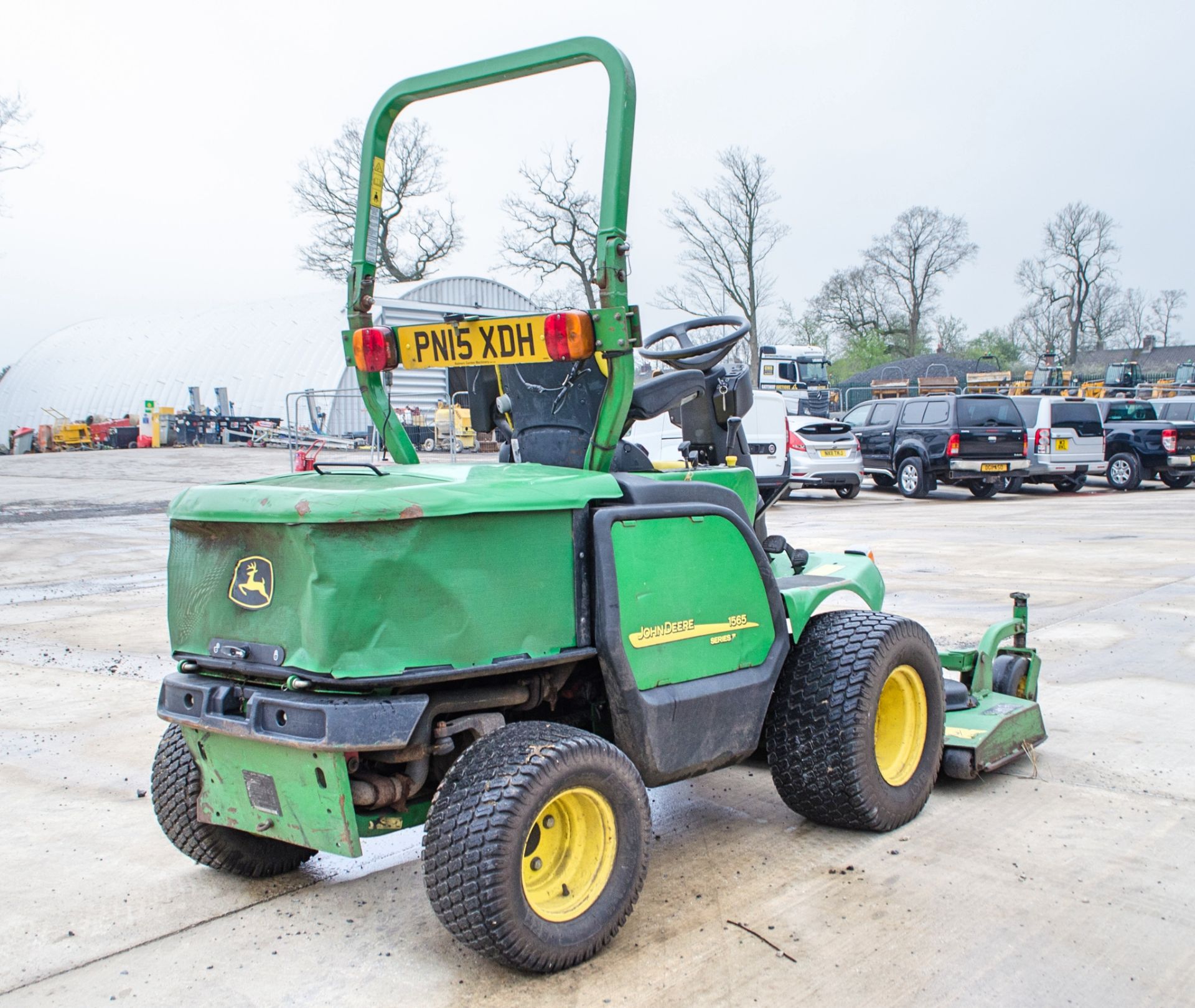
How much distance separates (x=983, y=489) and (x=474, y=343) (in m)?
17.5

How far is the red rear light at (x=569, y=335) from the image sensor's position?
3240mm

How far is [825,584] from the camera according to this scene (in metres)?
4.13

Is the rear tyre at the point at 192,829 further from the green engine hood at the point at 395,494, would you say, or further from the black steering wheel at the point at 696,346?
the black steering wheel at the point at 696,346

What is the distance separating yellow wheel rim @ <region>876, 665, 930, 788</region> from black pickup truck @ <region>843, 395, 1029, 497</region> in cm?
1542

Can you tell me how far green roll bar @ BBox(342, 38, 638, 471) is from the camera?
3.28 m

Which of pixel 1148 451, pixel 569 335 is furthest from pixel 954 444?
pixel 569 335

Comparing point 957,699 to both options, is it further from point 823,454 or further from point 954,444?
point 954,444

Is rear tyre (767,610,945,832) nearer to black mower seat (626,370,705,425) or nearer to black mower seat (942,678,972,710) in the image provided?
black mower seat (942,678,972,710)

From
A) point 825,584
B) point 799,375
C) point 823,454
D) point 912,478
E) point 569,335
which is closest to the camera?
point 569,335

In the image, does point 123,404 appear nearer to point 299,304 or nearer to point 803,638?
point 299,304

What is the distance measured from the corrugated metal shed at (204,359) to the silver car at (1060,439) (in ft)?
71.1

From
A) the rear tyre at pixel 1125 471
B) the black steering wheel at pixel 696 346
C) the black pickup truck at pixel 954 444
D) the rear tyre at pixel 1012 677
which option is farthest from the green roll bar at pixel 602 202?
the rear tyre at pixel 1125 471

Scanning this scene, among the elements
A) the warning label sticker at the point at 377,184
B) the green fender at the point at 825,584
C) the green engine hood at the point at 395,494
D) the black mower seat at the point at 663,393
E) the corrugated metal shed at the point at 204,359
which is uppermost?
the corrugated metal shed at the point at 204,359

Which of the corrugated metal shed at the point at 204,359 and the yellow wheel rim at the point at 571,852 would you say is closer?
the yellow wheel rim at the point at 571,852
